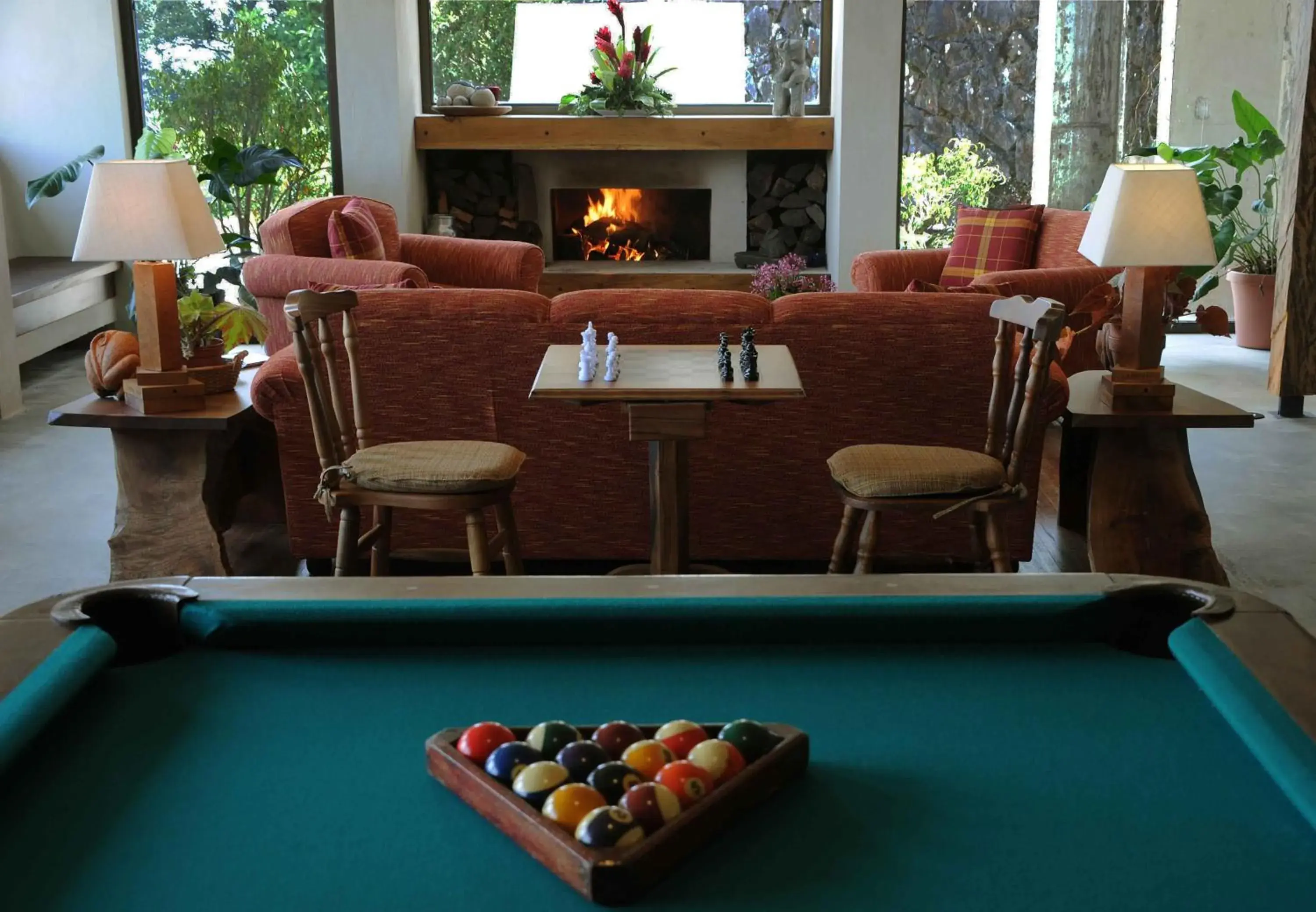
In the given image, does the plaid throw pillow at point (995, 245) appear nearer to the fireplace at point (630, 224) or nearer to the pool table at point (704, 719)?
the fireplace at point (630, 224)

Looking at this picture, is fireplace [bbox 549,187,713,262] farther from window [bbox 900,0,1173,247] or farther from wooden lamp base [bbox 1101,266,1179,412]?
wooden lamp base [bbox 1101,266,1179,412]

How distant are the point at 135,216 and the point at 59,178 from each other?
429 cm

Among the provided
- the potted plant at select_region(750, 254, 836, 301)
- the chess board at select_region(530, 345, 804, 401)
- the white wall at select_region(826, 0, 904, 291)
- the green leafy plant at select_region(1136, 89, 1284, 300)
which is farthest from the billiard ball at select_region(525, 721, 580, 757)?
the white wall at select_region(826, 0, 904, 291)

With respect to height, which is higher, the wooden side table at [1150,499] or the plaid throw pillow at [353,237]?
the plaid throw pillow at [353,237]

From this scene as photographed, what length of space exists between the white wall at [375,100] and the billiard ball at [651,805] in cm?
668

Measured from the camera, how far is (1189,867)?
1.09m

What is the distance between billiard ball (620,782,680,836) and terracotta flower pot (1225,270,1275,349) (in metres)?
6.88

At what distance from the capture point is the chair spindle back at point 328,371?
3.17 m

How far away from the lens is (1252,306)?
7.33 meters

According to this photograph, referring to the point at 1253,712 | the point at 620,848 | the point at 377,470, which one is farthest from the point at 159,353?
the point at 1253,712

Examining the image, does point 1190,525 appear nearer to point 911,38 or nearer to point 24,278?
point 911,38

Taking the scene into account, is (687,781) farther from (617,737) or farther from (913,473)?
(913,473)

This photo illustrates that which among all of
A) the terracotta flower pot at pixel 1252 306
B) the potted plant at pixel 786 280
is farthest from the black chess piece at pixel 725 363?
the terracotta flower pot at pixel 1252 306

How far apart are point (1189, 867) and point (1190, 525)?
2615 millimetres
